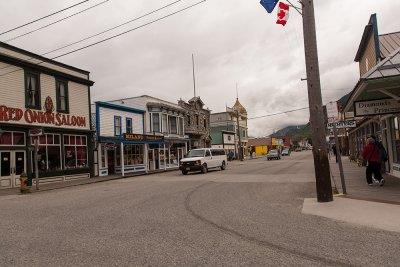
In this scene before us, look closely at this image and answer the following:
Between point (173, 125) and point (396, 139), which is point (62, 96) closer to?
point (173, 125)

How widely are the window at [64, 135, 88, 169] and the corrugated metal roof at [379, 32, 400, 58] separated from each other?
20.8 metres

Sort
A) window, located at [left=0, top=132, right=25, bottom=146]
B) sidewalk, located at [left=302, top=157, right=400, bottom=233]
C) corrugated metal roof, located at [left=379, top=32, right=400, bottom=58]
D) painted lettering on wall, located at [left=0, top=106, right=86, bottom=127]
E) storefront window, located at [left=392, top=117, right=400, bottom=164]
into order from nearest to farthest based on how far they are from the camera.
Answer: sidewalk, located at [left=302, top=157, right=400, bottom=233], storefront window, located at [left=392, top=117, right=400, bottom=164], corrugated metal roof, located at [left=379, top=32, right=400, bottom=58], window, located at [left=0, top=132, right=25, bottom=146], painted lettering on wall, located at [left=0, top=106, right=86, bottom=127]

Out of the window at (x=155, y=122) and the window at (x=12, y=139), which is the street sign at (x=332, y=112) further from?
the window at (x=155, y=122)

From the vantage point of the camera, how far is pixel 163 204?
42.7ft

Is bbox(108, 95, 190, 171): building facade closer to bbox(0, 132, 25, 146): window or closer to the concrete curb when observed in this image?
bbox(0, 132, 25, 146): window

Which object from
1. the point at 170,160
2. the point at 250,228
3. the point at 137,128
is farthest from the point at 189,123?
the point at 250,228

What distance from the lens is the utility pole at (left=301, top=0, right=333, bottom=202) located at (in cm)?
1176

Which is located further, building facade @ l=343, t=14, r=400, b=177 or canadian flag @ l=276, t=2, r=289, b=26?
canadian flag @ l=276, t=2, r=289, b=26

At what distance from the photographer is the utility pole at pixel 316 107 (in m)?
11.8

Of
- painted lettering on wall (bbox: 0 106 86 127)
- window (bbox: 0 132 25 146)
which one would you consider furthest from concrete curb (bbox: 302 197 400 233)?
painted lettering on wall (bbox: 0 106 86 127)

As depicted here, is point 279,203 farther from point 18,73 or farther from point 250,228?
point 18,73

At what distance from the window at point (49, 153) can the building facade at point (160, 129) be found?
10770 mm

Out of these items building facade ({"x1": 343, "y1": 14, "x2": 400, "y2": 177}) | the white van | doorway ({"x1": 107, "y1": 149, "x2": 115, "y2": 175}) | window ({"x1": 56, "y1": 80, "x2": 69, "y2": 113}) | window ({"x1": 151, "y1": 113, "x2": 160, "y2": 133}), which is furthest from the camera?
window ({"x1": 151, "y1": 113, "x2": 160, "y2": 133})

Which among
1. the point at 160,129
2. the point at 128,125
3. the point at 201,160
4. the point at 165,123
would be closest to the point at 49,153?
the point at 201,160
